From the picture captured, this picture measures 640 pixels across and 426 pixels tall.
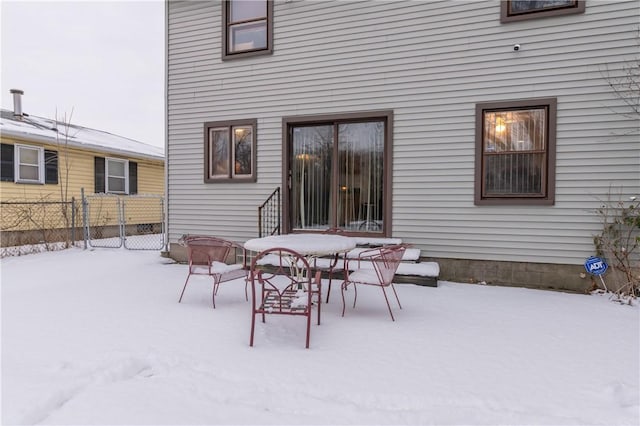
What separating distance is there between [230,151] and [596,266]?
6.04 m

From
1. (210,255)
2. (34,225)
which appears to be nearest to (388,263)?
(210,255)

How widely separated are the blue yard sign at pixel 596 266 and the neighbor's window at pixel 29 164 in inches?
486

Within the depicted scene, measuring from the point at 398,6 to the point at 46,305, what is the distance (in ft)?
20.8

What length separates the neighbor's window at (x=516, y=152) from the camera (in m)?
5.03

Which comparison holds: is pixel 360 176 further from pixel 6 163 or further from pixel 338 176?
pixel 6 163

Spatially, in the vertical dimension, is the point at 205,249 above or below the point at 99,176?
below

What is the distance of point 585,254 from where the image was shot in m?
4.89

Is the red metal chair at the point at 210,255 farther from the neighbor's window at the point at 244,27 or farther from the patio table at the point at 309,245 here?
the neighbor's window at the point at 244,27

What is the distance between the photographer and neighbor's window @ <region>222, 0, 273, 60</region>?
6676 millimetres

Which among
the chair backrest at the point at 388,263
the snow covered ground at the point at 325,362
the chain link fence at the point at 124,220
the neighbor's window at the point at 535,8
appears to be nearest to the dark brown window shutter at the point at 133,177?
the chain link fence at the point at 124,220

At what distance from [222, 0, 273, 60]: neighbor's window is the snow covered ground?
4719 millimetres

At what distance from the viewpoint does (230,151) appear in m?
6.88

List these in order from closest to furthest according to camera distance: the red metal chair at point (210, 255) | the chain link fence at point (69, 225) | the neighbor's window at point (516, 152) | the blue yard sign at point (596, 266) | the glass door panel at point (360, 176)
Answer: the red metal chair at point (210, 255) < the blue yard sign at point (596, 266) < the neighbor's window at point (516, 152) < the glass door panel at point (360, 176) < the chain link fence at point (69, 225)

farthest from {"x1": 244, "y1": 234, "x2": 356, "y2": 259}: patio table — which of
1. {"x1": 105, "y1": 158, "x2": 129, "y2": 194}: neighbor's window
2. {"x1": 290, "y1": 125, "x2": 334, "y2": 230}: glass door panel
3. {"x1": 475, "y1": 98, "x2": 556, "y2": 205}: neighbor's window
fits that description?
{"x1": 105, "y1": 158, "x2": 129, "y2": 194}: neighbor's window
